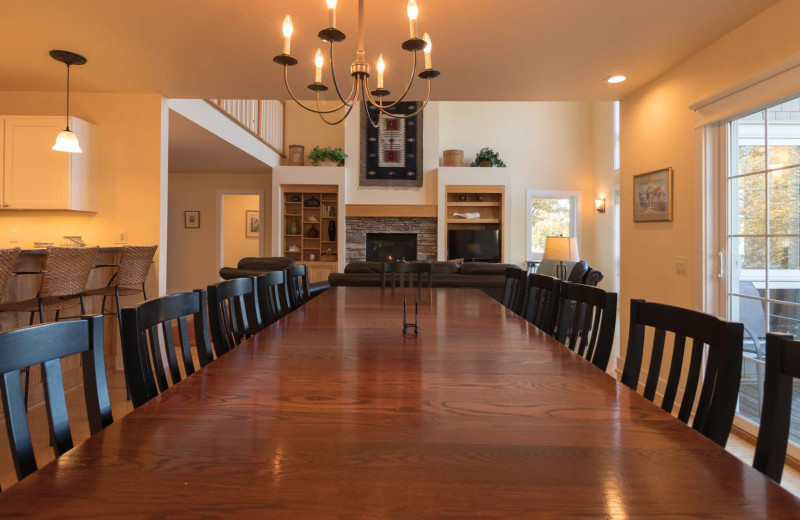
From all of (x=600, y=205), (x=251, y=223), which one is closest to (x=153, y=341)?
(x=600, y=205)

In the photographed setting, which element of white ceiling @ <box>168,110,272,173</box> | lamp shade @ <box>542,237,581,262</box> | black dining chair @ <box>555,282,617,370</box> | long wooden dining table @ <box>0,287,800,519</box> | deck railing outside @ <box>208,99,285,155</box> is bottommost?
long wooden dining table @ <box>0,287,800,519</box>

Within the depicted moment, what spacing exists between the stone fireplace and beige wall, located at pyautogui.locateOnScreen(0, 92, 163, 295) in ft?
15.6

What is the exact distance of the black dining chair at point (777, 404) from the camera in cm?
74

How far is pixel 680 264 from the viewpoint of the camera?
3137 mm

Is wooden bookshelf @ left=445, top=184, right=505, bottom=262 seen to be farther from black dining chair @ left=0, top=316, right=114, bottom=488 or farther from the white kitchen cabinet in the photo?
black dining chair @ left=0, top=316, right=114, bottom=488

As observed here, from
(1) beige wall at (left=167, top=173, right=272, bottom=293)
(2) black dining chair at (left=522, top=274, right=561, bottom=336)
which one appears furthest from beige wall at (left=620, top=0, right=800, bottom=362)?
(1) beige wall at (left=167, top=173, right=272, bottom=293)

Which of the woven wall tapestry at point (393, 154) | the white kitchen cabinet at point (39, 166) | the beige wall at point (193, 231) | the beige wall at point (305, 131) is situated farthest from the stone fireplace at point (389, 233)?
the white kitchen cabinet at point (39, 166)

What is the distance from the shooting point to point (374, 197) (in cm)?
822

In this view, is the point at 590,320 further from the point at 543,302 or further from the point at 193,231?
the point at 193,231

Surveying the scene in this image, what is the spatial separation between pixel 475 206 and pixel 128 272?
6.26 metres

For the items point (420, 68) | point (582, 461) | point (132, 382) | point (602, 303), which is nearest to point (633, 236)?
point (420, 68)

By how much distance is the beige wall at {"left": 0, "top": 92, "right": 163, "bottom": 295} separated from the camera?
3.79 m

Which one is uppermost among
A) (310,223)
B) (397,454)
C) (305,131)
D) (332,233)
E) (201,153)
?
(305,131)

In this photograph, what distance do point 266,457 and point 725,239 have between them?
124 inches
